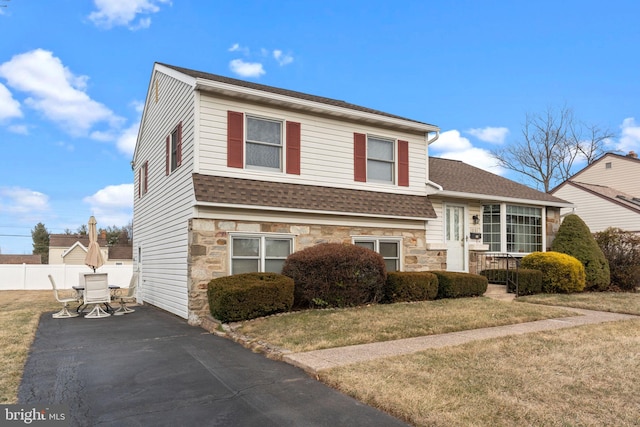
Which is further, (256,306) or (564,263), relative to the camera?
(564,263)

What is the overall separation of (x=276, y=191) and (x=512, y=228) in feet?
30.0

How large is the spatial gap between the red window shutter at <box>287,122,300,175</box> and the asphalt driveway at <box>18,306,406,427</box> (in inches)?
204

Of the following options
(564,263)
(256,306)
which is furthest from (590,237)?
(256,306)

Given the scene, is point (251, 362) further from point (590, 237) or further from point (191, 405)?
point (590, 237)

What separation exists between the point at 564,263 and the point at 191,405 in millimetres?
12638

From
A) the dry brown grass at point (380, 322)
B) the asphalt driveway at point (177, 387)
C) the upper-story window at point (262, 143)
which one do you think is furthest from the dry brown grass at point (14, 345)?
the upper-story window at point (262, 143)

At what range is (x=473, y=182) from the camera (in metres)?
16.1

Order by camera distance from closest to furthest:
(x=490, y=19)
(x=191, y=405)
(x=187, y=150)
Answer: (x=191, y=405), (x=187, y=150), (x=490, y=19)

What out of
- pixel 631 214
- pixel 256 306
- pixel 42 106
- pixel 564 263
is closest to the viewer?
pixel 256 306

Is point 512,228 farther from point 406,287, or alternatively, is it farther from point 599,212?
point 599,212

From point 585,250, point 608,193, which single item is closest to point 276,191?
point 585,250

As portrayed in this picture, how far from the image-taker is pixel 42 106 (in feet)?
58.2

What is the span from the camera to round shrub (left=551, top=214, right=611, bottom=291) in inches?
575

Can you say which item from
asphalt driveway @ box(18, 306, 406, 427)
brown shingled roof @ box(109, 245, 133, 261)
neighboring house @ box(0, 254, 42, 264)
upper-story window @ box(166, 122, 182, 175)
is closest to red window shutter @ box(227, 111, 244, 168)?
upper-story window @ box(166, 122, 182, 175)
